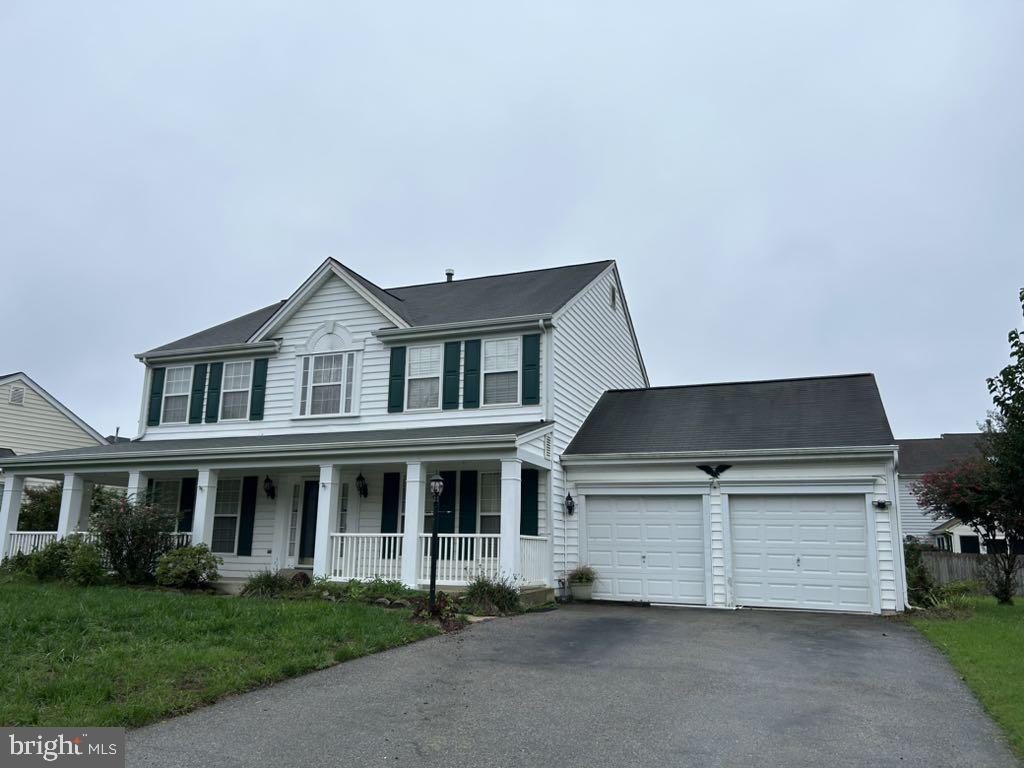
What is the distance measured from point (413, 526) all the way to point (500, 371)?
3.93m

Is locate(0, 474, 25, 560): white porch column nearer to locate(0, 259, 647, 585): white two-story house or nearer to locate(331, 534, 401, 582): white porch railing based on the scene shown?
locate(0, 259, 647, 585): white two-story house

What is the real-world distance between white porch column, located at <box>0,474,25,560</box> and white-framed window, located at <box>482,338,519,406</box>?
442 inches

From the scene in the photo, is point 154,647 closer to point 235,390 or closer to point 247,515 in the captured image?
point 247,515

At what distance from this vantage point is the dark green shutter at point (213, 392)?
18.0 m

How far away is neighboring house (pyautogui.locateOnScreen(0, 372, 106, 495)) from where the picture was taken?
24234 mm

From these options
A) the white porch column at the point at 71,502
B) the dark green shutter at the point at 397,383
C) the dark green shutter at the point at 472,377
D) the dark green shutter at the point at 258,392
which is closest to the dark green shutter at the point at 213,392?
the dark green shutter at the point at 258,392

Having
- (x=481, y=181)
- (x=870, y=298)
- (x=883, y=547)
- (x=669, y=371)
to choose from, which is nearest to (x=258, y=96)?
(x=481, y=181)

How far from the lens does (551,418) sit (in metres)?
14.9

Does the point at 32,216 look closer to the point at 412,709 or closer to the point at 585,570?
the point at 585,570

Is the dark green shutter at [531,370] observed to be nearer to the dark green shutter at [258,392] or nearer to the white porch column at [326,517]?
the white porch column at [326,517]

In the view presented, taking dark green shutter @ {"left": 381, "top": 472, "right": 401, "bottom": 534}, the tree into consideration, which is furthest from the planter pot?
the tree

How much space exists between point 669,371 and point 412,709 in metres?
35.7

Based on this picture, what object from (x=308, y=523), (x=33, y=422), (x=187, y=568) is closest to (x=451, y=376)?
(x=308, y=523)

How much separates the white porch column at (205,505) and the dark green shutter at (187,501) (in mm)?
2066
